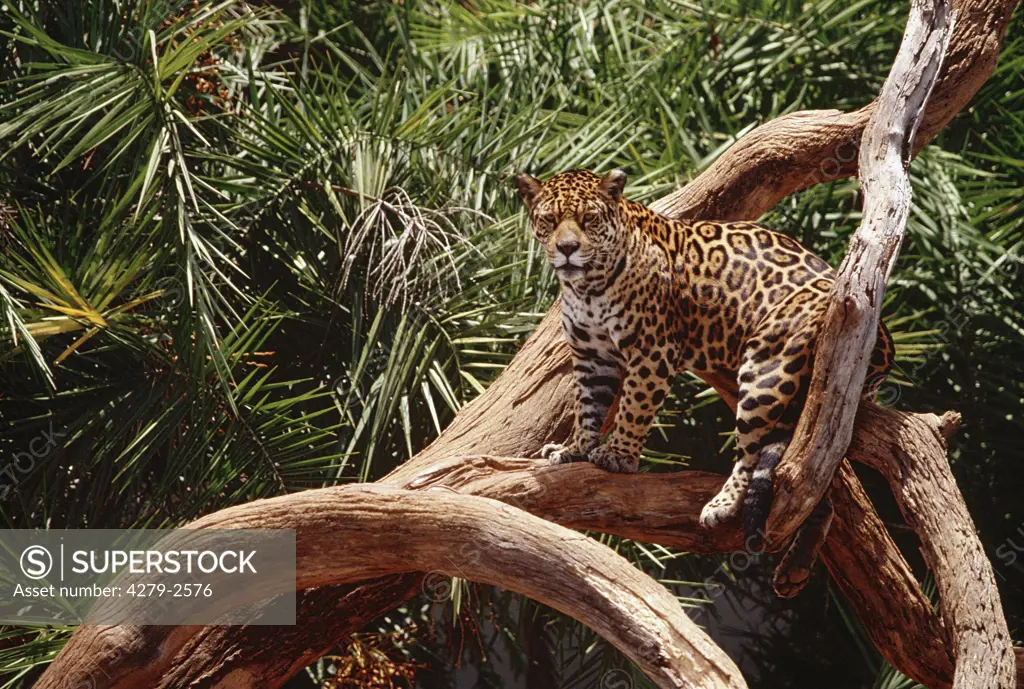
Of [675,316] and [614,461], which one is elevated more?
[675,316]

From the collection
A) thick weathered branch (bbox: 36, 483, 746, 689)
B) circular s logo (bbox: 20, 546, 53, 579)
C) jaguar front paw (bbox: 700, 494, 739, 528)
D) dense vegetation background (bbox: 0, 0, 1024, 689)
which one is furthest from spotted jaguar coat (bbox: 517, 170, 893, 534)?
circular s logo (bbox: 20, 546, 53, 579)

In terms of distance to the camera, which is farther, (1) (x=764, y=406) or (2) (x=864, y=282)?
(1) (x=764, y=406)

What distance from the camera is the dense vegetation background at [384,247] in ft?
20.5

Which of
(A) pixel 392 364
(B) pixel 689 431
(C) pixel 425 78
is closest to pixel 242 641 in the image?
(A) pixel 392 364

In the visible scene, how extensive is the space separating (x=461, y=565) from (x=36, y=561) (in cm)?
319

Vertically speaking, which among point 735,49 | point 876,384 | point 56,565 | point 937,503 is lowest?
point 56,565

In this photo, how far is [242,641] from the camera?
4863mm

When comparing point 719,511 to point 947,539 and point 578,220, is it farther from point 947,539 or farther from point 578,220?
point 578,220

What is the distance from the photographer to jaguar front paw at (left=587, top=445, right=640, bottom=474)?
4.73 metres

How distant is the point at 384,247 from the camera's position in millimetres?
6367

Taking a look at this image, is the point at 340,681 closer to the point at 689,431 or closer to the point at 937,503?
the point at 689,431

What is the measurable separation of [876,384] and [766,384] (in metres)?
0.50

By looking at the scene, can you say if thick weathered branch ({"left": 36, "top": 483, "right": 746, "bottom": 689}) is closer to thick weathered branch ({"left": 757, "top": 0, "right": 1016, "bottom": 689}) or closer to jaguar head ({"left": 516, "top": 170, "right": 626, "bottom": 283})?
thick weathered branch ({"left": 757, "top": 0, "right": 1016, "bottom": 689})

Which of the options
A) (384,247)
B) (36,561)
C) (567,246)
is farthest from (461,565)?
(36,561)
